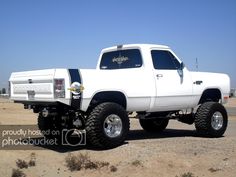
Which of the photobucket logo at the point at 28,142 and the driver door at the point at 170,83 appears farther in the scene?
the driver door at the point at 170,83

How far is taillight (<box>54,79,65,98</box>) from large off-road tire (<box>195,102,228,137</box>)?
4.36 meters

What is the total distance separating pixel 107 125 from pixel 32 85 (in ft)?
6.25

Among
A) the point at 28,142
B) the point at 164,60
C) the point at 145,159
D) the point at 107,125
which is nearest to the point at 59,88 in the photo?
the point at 107,125

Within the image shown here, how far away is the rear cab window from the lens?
11328mm

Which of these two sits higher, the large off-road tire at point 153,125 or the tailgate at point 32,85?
the tailgate at point 32,85

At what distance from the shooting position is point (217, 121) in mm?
12453

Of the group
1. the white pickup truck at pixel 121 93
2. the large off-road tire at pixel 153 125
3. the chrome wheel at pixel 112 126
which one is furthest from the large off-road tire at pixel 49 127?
the large off-road tire at pixel 153 125

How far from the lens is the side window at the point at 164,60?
37.6ft

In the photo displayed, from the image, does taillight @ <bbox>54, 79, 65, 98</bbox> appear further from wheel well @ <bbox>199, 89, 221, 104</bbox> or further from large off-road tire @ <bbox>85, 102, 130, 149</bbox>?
wheel well @ <bbox>199, 89, 221, 104</bbox>

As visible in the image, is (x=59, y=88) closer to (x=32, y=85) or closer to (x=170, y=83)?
(x=32, y=85)

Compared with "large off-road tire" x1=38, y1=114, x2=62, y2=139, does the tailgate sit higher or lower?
higher

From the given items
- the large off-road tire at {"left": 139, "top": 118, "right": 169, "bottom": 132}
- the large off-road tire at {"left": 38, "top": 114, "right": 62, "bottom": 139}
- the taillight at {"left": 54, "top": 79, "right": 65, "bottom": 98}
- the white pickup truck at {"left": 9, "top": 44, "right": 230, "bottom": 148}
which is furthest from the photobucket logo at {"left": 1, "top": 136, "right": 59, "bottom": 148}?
the large off-road tire at {"left": 139, "top": 118, "right": 169, "bottom": 132}

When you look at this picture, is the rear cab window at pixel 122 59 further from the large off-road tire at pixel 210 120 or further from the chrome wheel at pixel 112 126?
the large off-road tire at pixel 210 120

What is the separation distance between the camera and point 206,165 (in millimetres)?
8430
